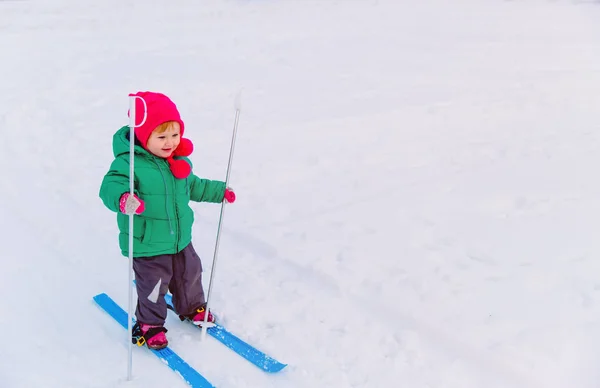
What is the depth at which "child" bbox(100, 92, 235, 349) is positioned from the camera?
3.41 meters

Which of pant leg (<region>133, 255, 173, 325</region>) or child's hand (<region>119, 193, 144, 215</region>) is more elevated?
child's hand (<region>119, 193, 144, 215</region>)

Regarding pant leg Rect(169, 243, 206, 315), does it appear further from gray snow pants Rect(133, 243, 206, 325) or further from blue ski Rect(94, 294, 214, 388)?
blue ski Rect(94, 294, 214, 388)

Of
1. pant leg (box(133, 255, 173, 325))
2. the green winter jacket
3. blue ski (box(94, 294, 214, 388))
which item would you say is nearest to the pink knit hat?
the green winter jacket

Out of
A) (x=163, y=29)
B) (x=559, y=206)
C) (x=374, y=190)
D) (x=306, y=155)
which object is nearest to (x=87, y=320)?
(x=374, y=190)

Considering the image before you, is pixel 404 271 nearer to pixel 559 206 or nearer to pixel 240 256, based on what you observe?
pixel 240 256

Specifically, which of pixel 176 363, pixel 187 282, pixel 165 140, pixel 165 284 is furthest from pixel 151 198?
pixel 176 363

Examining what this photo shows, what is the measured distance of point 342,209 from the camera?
235 inches

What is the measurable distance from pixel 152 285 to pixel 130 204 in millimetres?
771

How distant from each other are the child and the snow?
0.29 m

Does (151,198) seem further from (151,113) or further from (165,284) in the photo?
(165,284)

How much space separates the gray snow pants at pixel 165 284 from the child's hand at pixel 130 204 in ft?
1.88

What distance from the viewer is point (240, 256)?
17.0 feet

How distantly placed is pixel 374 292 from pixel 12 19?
14.4 m

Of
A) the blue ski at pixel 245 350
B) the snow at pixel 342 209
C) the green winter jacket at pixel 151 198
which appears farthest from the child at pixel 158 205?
the snow at pixel 342 209
